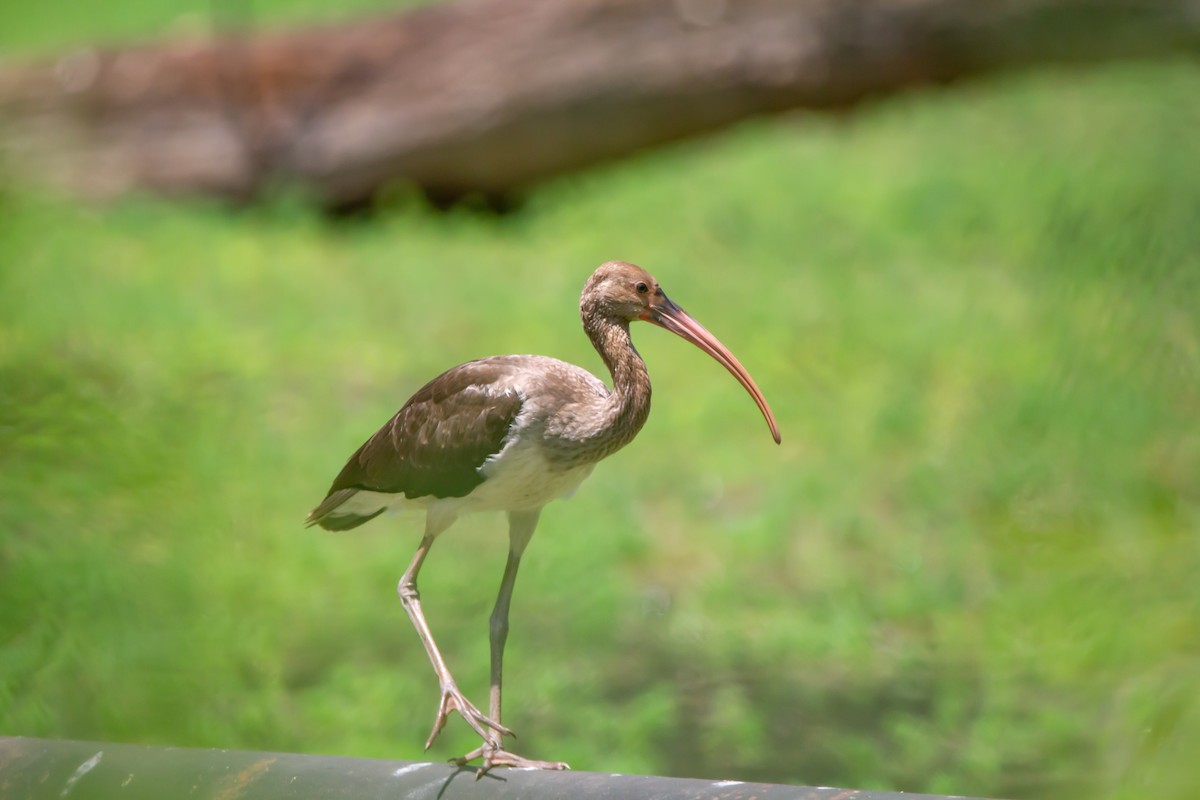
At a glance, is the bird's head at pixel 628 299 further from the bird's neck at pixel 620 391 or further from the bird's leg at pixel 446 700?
the bird's leg at pixel 446 700

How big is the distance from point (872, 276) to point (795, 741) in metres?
4.39

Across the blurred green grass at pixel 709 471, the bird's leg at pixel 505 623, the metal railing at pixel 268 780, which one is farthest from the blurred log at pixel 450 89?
the metal railing at pixel 268 780

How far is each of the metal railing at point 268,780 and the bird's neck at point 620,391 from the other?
693mm

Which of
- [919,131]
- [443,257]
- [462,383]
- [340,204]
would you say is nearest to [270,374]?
[443,257]

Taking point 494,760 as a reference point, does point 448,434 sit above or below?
above

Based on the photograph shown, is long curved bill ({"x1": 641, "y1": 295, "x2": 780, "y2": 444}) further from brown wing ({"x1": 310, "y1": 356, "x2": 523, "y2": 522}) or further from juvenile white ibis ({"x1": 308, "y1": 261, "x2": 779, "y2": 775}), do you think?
brown wing ({"x1": 310, "y1": 356, "x2": 523, "y2": 522})

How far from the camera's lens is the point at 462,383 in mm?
2883

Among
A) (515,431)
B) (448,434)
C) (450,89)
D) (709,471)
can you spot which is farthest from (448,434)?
(450,89)

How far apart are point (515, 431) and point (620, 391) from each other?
0.24 m

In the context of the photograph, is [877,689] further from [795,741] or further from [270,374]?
[270,374]

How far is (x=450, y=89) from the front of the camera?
9766mm

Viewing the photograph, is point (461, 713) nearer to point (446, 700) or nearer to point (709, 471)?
point (446, 700)

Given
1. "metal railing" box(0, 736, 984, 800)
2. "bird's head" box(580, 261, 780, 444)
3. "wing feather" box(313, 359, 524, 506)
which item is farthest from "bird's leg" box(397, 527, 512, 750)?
"bird's head" box(580, 261, 780, 444)

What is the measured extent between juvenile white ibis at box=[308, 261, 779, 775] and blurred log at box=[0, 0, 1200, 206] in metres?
7.03
